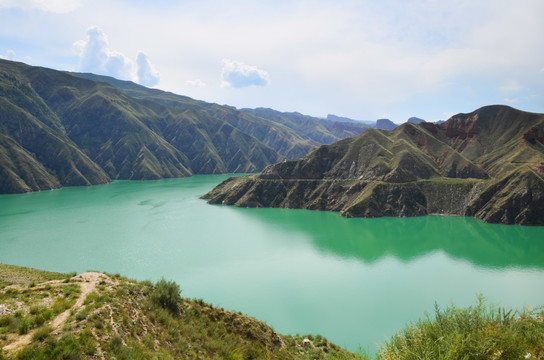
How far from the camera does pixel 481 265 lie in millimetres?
63312

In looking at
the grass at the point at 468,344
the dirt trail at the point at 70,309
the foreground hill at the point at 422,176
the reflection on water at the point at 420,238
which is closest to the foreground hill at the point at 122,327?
the dirt trail at the point at 70,309

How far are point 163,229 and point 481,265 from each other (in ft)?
246

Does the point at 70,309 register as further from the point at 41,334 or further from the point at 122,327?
the point at 41,334

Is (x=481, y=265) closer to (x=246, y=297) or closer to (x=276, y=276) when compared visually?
(x=276, y=276)

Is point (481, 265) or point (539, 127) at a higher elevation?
point (539, 127)

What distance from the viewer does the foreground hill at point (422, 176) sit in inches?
4109

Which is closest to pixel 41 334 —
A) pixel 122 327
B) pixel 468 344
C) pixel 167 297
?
pixel 122 327

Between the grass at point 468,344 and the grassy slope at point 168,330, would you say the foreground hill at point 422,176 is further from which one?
the grass at point 468,344

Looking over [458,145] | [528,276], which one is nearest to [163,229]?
[528,276]

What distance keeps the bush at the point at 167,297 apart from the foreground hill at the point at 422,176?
302 feet

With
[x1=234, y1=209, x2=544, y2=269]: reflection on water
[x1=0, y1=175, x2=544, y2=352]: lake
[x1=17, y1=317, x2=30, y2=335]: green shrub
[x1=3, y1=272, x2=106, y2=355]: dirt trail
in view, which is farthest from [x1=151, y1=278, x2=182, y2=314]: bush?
[x1=234, y1=209, x2=544, y2=269]: reflection on water

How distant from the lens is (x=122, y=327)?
57.0 ft

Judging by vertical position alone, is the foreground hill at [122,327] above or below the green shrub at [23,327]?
below

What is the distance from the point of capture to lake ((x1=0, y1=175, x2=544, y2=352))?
4359 cm
